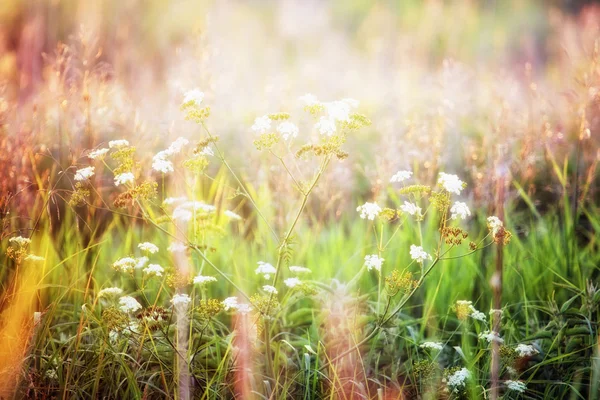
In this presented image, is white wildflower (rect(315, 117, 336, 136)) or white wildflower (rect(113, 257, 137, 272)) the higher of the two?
white wildflower (rect(315, 117, 336, 136))

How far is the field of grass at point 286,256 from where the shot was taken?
84.6 inches

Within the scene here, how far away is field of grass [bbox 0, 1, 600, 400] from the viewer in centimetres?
215

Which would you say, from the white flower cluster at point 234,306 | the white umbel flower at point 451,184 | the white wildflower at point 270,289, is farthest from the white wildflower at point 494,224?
the white flower cluster at point 234,306

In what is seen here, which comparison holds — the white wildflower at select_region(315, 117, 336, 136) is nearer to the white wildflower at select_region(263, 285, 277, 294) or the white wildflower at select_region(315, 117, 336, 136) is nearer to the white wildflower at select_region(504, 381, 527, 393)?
the white wildflower at select_region(263, 285, 277, 294)

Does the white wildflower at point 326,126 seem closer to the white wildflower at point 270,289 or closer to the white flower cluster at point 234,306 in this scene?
the white wildflower at point 270,289

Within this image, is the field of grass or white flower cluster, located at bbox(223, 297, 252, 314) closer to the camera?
white flower cluster, located at bbox(223, 297, 252, 314)

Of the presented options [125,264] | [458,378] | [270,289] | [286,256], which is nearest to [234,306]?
[270,289]

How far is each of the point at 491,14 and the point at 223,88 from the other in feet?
26.6

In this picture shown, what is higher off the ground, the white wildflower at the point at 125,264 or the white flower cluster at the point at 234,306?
the white wildflower at the point at 125,264

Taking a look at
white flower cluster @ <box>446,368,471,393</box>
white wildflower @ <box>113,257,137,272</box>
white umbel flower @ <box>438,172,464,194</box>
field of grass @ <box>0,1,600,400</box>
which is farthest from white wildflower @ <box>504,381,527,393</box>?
white wildflower @ <box>113,257,137,272</box>

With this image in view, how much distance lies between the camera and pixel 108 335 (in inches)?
89.1

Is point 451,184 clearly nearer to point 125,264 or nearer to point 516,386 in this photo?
point 516,386

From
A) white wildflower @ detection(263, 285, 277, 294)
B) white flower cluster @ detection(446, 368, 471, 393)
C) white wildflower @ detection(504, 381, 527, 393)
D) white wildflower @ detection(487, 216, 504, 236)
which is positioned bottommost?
white wildflower @ detection(504, 381, 527, 393)

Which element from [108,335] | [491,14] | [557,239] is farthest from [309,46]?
[108,335]
